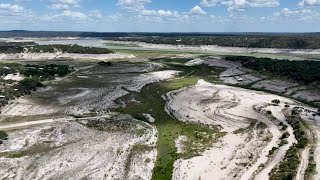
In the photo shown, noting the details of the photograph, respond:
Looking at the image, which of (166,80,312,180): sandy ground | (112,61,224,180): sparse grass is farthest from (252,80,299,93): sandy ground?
(112,61,224,180): sparse grass

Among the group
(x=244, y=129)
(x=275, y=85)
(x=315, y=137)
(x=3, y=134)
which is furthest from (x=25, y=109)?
(x=275, y=85)

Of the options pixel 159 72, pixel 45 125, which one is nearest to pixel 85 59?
pixel 159 72

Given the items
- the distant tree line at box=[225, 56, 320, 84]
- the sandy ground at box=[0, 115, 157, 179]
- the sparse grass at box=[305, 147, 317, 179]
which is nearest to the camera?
the sparse grass at box=[305, 147, 317, 179]

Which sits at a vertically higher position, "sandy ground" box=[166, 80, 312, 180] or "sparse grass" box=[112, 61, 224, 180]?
"sandy ground" box=[166, 80, 312, 180]

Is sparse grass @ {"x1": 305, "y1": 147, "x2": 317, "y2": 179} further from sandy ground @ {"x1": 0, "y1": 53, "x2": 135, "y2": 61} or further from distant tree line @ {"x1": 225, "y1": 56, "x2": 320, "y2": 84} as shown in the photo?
sandy ground @ {"x1": 0, "y1": 53, "x2": 135, "y2": 61}

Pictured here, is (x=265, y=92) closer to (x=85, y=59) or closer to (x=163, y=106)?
(x=163, y=106)

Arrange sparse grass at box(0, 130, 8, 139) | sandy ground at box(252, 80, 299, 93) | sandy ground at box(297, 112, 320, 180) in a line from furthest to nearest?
1. sandy ground at box(252, 80, 299, 93)
2. sparse grass at box(0, 130, 8, 139)
3. sandy ground at box(297, 112, 320, 180)

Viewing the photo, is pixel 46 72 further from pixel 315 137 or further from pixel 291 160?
pixel 291 160

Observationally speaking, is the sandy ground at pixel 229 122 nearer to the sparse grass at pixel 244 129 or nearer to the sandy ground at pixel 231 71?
the sparse grass at pixel 244 129
